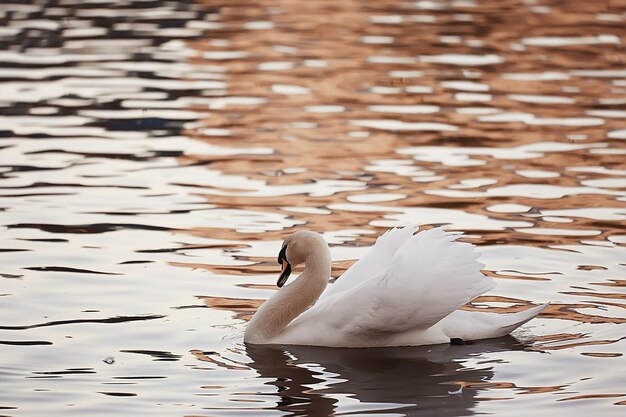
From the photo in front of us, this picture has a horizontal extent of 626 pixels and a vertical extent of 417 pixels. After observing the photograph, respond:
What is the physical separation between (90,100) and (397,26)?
855 centimetres

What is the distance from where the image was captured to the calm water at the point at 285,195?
8438mm

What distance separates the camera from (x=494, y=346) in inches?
362

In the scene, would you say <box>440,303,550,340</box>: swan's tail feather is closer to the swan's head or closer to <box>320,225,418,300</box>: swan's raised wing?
<box>320,225,418,300</box>: swan's raised wing

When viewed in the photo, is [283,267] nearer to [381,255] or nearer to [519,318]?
[381,255]

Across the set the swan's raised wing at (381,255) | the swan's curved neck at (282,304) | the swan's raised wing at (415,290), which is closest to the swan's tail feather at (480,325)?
the swan's raised wing at (415,290)

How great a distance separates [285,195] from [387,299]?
515 centimetres

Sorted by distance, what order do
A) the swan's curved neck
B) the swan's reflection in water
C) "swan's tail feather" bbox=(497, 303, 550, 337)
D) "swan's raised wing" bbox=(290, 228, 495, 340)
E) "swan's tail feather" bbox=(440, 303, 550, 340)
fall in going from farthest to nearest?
the swan's curved neck
"swan's tail feather" bbox=(440, 303, 550, 340)
"swan's tail feather" bbox=(497, 303, 550, 337)
"swan's raised wing" bbox=(290, 228, 495, 340)
the swan's reflection in water

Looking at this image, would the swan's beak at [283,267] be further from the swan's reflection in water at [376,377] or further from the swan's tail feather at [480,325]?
the swan's tail feather at [480,325]

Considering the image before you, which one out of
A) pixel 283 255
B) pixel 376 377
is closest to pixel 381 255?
pixel 283 255

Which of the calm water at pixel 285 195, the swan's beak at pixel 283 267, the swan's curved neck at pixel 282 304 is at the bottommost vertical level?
the calm water at pixel 285 195

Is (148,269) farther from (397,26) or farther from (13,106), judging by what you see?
(397,26)

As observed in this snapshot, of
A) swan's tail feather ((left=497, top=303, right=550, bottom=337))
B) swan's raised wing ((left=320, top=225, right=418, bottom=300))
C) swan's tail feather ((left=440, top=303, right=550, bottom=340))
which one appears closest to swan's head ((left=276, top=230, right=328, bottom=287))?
swan's raised wing ((left=320, top=225, right=418, bottom=300))

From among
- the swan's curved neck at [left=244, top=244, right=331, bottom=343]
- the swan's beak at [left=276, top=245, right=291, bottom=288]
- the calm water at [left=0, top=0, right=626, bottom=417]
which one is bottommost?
the calm water at [left=0, top=0, right=626, bottom=417]

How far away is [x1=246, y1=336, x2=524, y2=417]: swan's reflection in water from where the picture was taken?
7922 mm
